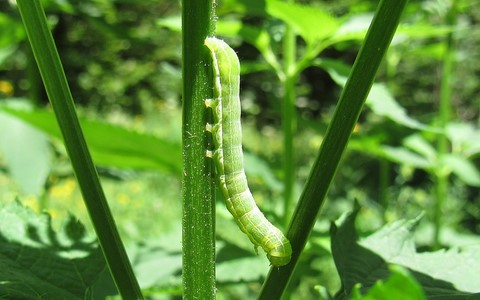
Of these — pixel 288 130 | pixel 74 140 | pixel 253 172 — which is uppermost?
pixel 253 172

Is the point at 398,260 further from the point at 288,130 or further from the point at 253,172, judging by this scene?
the point at 253,172

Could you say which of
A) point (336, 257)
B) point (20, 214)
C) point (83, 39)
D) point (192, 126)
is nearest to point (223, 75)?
point (192, 126)

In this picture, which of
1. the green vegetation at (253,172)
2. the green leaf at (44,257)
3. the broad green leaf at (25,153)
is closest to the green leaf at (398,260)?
the green vegetation at (253,172)

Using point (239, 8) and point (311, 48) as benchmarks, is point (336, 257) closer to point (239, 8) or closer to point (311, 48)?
point (311, 48)

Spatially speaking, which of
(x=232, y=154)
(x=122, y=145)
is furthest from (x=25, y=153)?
(x=232, y=154)

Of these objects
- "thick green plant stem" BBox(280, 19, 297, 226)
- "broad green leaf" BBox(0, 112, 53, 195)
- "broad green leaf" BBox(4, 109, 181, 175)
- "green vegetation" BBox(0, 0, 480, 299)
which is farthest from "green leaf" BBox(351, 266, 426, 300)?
"broad green leaf" BBox(0, 112, 53, 195)

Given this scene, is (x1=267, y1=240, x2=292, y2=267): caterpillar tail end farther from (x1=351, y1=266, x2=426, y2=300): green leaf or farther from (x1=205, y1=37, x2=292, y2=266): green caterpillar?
(x1=351, y1=266, x2=426, y2=300): green leaf
